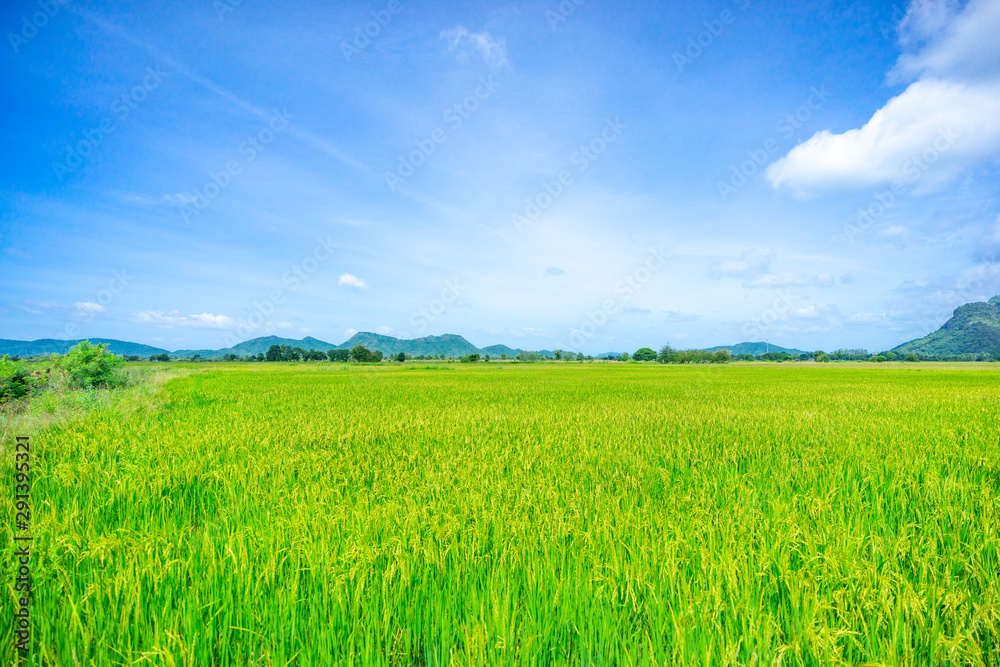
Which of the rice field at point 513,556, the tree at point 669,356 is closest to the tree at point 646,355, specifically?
the tree at point 669,356

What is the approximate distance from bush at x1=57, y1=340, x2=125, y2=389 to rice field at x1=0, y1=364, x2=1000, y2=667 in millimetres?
19294

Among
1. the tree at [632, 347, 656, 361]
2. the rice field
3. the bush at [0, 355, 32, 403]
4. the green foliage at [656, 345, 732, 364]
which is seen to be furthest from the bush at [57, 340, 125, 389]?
the tree at [632, 347, 656, 361]

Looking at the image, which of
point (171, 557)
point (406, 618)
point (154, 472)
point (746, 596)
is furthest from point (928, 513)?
point (154, 472)

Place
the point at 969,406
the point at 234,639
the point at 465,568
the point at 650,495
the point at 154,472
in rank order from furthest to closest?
1. the point at 969,406
2. the point at 154,472
3. the point at 650,495
4. the point at 465,568
5. the point at 234,639

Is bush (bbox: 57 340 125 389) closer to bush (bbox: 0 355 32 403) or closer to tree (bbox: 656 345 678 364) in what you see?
bush (bbox: 0 355 32 403)

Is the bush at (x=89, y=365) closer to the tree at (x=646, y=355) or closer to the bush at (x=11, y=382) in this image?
the bush at (x=11, y=382)

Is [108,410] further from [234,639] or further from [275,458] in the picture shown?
[234,639]

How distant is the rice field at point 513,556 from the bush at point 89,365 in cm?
1929

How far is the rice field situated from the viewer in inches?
81.0

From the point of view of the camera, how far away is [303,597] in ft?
8.20

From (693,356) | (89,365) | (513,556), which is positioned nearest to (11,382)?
(89,365)

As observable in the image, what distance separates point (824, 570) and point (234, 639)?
345cm

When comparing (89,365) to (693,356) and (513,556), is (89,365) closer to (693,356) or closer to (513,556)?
(513,556)

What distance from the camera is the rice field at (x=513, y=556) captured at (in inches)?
81.0
